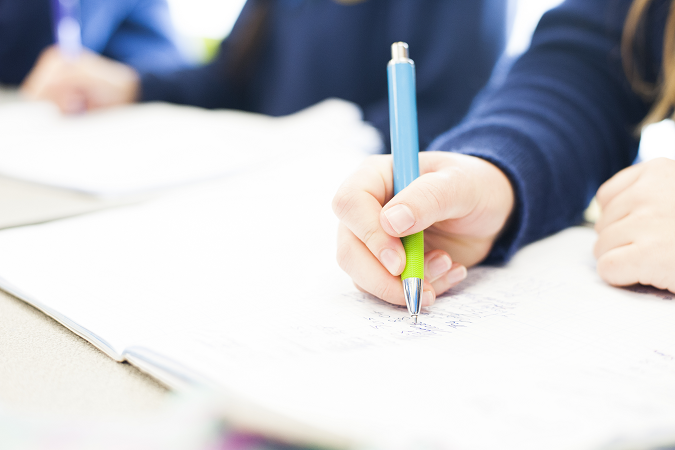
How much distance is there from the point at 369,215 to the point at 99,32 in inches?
49.6

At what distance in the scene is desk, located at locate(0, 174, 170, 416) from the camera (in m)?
→ 0.20

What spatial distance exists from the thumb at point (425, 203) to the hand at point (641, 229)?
0.36 feet

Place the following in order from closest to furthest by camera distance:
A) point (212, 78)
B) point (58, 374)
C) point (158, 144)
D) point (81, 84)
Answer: point (58, 374), point (158, 144), point (81, 84), point (212, 78)

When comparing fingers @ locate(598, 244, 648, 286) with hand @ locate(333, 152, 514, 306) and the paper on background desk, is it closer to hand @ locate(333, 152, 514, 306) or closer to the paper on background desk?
hand @ locate(333, 152, 514, 306)

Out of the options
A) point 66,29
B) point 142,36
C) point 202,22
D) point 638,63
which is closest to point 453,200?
point 638,63

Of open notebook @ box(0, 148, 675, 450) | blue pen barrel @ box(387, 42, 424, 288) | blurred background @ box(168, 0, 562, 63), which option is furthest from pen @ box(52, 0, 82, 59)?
blue pen barrel @ box(387, 42, 424, 288)

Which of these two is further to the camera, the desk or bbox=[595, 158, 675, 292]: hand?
bbox=[595, 158, 675, 292]: hand

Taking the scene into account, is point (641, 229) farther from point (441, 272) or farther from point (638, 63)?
point (638, 63)

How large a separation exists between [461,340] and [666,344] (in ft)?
0.33

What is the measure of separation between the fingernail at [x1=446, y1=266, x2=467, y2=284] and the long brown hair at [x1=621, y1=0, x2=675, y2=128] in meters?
0.32

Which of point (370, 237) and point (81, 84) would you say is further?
point (81, 84)

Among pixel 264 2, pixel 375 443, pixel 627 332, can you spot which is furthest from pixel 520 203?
pixel 264 2

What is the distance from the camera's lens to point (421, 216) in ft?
0.89

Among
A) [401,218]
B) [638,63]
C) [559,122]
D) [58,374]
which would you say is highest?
[638,63]
